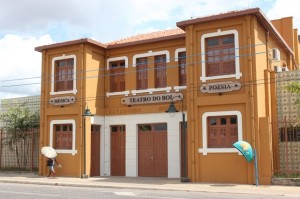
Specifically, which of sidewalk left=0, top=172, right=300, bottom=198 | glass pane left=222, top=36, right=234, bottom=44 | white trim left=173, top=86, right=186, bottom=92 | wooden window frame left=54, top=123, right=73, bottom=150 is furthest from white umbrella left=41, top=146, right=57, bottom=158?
glass pane left=222, top=36, right=234, bottom=44

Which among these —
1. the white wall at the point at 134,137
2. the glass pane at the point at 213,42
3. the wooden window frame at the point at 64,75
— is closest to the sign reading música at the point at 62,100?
the wooden window frame at the point at 64,75

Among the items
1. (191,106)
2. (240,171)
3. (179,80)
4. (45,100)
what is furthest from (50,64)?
(240,171)

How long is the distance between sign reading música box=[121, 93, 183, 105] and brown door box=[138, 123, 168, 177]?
1.29 m

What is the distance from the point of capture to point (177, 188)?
1639cm

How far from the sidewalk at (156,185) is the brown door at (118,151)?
3.13 feet

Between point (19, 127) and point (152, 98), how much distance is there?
350 inches

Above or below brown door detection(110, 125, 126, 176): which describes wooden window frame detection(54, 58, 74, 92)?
above

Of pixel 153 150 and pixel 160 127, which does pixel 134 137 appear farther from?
pixel 160 127

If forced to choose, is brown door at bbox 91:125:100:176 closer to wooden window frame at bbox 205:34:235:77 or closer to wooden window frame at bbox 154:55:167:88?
wooden window frame at bbox 154:55:167:88

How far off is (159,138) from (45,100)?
6992 mm

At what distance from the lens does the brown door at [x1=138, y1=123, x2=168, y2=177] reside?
837 inches

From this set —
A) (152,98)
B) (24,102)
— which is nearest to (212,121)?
(152,98)

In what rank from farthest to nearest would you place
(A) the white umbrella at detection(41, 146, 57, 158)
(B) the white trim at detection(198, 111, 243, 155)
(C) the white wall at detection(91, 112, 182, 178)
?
(A) the white umbrella at detection(41, 146, 57, 158) < (C) the white wall at detection(91, 112, 182, 178) < (B) the white trim at detection(198, 111, 243, 155)

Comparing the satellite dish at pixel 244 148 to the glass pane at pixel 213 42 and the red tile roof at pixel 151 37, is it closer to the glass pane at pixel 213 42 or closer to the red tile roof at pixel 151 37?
the glass pane at pixel 213 42
